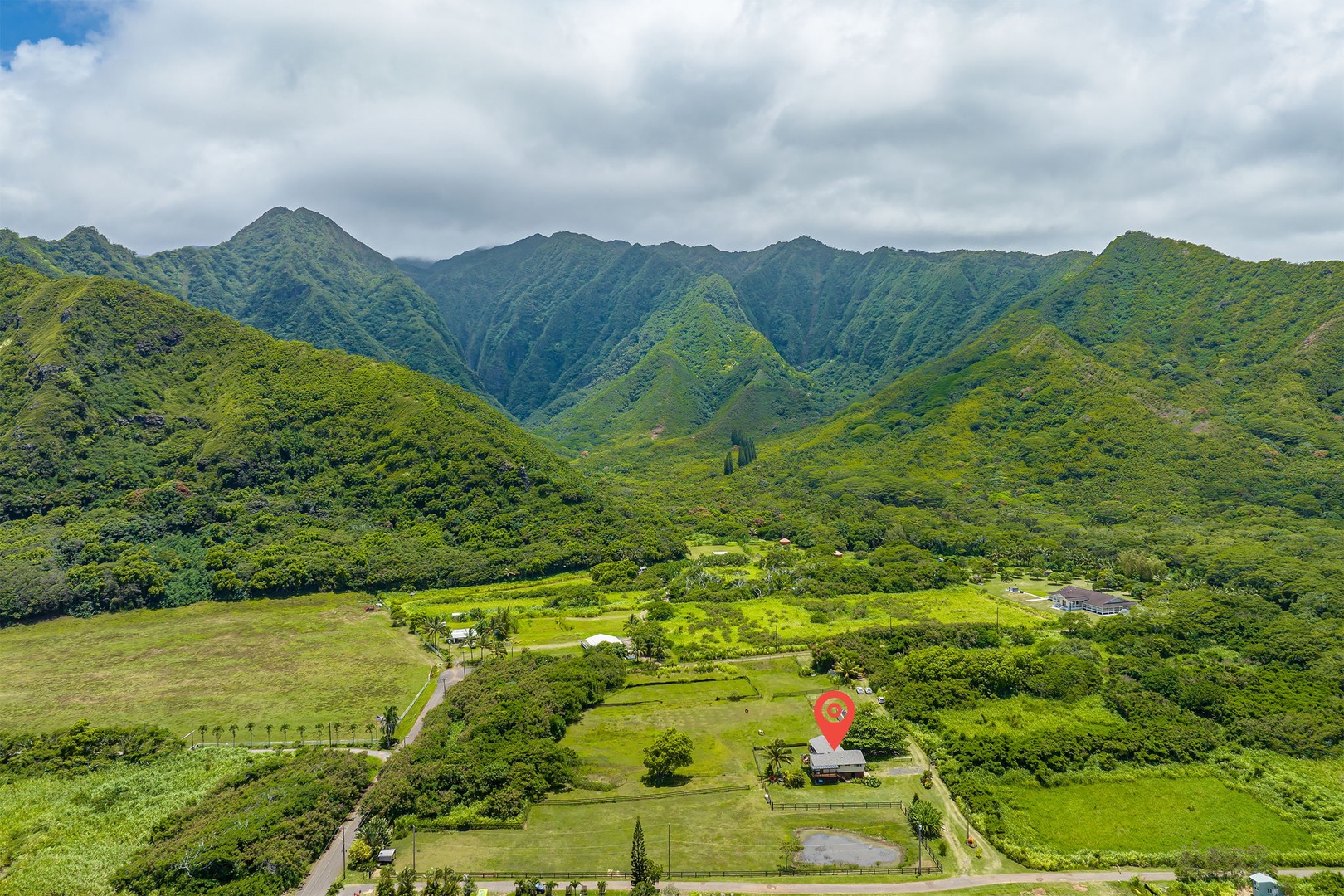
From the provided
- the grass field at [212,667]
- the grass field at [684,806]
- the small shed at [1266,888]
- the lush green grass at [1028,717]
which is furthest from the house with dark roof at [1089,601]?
the grass field at [212,667]

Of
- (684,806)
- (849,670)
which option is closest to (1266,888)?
(684,806)

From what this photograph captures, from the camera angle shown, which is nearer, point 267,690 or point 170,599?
point 267,690

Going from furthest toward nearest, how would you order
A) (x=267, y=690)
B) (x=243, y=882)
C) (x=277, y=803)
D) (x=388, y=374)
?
(x=388, y=374) < (x=267, y=690) < (x=277, y=803) < (x=243, y=882)

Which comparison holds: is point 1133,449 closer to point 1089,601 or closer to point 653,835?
point 1089,601

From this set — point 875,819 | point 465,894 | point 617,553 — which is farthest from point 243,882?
point 617,553

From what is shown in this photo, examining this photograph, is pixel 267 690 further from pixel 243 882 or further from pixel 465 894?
pixel 465 894

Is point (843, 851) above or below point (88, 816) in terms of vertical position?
below
